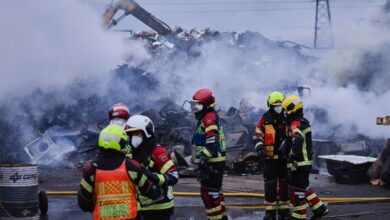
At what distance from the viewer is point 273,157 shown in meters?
8.95

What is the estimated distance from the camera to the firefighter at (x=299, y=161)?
8633mm

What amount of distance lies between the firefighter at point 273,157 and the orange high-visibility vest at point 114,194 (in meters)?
4.12

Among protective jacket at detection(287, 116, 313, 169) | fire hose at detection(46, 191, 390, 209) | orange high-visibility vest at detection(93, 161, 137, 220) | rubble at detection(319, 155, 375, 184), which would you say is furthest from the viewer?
rubble at detection(319, 155, 375, 184)

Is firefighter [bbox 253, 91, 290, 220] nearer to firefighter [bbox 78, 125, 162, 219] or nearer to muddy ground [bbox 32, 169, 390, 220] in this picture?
muddy ground [bbox 32, 169, 390, 220]

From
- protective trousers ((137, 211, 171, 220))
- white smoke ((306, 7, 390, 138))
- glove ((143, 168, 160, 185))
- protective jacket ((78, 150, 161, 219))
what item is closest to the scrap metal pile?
white smoke ((306, 7, 390, 138))

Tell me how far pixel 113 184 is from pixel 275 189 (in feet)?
14.3

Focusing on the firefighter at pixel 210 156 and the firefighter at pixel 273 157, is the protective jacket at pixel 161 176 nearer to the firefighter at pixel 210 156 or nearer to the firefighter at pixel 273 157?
the firefighter at pixel 210 156

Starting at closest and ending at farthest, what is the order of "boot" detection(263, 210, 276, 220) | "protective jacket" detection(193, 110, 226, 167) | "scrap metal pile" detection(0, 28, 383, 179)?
1. "protective jacket" detection(193, 110, 226, 167)
2. "boot" detection(263, 210, 276, 220)
3. "scrap metal pile" detection(0, 28, 383, 179)

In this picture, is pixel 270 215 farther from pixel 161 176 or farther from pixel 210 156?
pixel 161 176

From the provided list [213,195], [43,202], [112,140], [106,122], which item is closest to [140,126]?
[112,140]

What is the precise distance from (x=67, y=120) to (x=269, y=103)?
11.1 meters

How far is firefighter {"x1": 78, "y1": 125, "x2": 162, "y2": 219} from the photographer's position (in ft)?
16.4

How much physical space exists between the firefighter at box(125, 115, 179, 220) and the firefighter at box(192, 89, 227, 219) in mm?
2067

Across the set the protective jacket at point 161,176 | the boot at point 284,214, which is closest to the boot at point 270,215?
the boot at point 284,214
